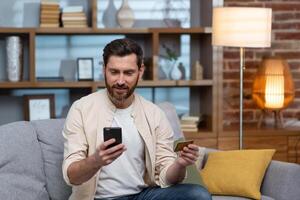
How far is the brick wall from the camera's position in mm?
5219

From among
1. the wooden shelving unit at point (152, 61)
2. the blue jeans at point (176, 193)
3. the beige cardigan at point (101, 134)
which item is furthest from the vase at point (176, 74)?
the blue jeans at point (176, 193)

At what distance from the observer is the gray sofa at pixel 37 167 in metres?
3.08

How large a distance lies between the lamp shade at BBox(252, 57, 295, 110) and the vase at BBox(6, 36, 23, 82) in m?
1.78

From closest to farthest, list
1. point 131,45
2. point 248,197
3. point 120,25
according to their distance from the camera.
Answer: point 131,45 → point 248,197 → point 120,25

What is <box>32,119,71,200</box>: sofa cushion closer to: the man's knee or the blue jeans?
the blue jeans

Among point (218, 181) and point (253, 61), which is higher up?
point (253, 61)

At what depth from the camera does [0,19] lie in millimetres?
4992

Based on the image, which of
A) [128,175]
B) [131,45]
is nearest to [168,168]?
Answer: [128,175]

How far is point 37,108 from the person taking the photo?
16.1 feet

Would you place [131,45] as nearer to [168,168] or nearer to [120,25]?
[168,168]

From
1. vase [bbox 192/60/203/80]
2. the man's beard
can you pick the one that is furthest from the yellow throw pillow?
vase [bbox 192/60/203/80]

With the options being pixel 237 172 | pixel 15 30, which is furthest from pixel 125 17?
pixel 237 172

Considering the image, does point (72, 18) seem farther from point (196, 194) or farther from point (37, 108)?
point (196, 194)

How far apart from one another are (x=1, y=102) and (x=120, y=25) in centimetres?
109
